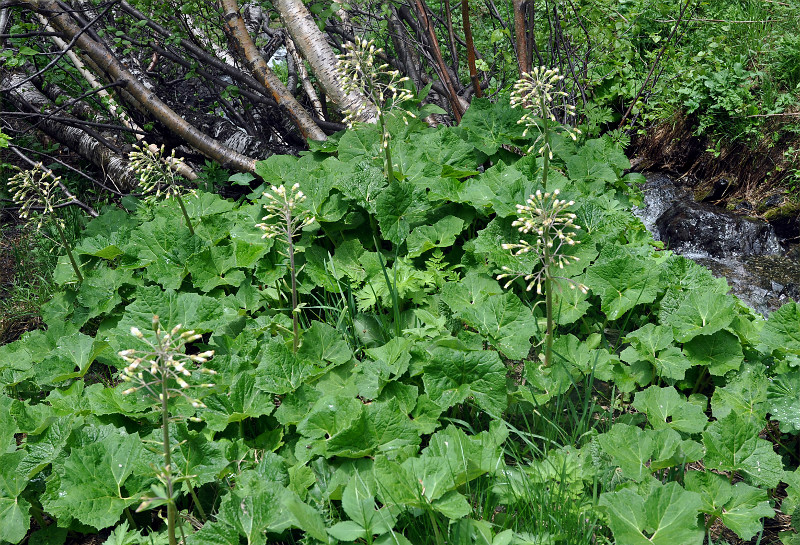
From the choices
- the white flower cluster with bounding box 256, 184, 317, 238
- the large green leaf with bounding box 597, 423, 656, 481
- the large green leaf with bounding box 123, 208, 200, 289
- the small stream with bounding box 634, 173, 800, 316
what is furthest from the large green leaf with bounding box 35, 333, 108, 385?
→ the small stream with bounding box 634, 173, 800, 316

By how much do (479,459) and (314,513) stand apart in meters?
0.63

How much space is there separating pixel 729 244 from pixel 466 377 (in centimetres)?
365

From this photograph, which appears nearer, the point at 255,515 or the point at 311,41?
the point at 255,515

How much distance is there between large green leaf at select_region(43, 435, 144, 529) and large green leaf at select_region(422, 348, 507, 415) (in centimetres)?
119

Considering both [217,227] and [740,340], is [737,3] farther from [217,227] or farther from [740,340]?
[217,227]

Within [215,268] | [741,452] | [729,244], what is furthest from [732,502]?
[729,244]

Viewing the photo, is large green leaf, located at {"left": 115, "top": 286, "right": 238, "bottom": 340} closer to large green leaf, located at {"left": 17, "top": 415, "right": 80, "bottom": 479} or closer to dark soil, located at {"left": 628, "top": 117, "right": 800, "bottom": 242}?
large green leaf, located at {"left": 17, "top": 415, "right": 80, "bottom": 479}

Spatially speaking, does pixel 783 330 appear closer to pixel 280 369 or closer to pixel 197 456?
pixel 280 369

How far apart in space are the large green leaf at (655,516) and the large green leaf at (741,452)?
315mm

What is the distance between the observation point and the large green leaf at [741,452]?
2307 millimetres

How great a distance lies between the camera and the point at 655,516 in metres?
2.09

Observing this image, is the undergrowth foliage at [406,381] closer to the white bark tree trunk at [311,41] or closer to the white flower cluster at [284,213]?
the white flower cluster at [284,213]

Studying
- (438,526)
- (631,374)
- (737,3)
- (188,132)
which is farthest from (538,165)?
(737,3)

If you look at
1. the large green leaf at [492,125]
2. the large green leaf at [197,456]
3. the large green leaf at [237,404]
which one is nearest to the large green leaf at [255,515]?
the large green leaf at [197,456]
